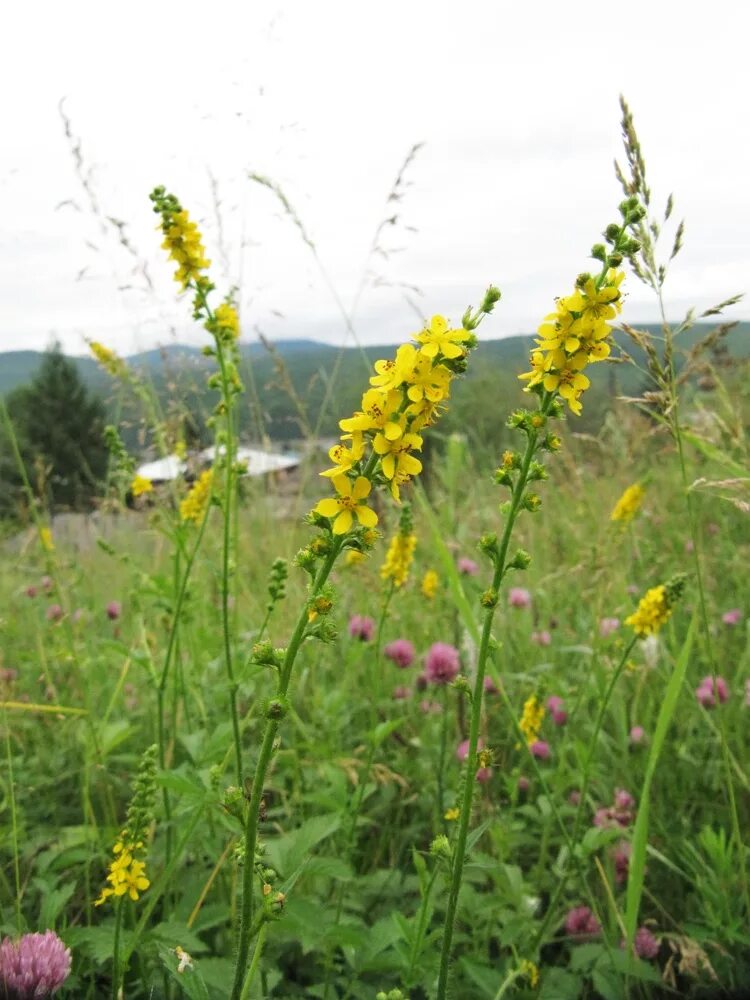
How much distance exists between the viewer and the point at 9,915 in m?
2.01

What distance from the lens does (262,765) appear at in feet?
3.83

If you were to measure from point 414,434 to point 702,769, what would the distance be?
6.98ft

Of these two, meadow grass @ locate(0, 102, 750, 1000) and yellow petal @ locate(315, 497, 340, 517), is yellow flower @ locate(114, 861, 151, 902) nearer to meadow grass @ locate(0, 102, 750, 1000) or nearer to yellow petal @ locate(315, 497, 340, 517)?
meadow grass @ locate(0, 102, 750, 1000)

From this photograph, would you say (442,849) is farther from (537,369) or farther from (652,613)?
(652,613)

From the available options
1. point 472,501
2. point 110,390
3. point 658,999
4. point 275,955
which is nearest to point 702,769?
point 658,999

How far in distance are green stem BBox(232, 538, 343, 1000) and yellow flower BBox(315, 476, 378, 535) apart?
4 cm

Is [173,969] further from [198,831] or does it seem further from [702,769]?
[702,769]

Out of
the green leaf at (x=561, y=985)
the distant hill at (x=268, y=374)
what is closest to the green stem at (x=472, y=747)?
the green leaf at (x=561, y=985)

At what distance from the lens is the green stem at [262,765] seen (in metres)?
1.16

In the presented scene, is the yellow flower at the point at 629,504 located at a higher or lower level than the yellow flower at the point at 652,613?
higher

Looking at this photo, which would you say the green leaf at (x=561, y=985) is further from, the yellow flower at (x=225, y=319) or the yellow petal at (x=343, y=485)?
the yellow flower at (x=225, y=319)

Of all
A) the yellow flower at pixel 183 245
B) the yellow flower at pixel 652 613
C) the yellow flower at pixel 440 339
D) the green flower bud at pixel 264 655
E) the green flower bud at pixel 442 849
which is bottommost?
the green flower bud at pixel 442 849

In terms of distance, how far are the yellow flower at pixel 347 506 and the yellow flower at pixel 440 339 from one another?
8.7 inches

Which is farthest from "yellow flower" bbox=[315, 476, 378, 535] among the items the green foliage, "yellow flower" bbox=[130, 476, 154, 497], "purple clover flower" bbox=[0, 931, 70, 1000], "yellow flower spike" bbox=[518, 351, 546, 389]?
the green foliage
